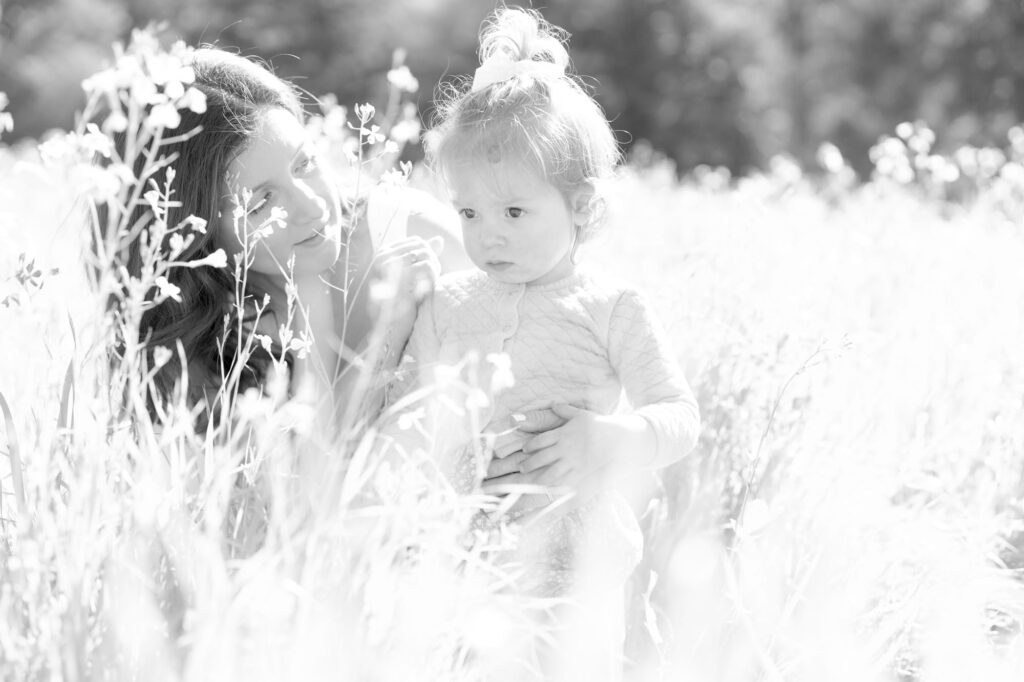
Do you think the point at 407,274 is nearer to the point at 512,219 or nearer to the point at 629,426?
the point at 512,219

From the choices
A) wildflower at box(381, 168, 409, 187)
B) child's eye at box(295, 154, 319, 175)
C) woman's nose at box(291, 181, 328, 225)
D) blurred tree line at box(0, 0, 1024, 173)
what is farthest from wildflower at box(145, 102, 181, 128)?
blurred tree line at box(0, 0, 1024, 173)

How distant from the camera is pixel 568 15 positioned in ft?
97.5

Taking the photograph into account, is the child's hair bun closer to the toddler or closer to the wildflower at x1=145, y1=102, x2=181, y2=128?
the toddler

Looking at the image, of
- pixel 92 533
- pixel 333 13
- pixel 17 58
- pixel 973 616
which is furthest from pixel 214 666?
pixel 333 13

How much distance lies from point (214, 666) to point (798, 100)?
3410cm

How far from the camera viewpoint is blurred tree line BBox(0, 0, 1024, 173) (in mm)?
25531

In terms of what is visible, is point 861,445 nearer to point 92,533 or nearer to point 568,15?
point 92,533

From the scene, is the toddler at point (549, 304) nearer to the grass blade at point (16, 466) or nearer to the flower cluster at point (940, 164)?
the grass blade at point (16, 466)

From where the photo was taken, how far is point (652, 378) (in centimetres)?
213

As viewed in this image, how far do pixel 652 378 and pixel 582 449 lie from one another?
0.22 m

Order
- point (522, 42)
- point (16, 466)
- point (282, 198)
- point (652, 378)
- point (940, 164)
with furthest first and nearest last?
1. point (940, 164)
2. point (282, 198)
3. point (522, 42)
4. point (652, 378)
5. point (16, 466)

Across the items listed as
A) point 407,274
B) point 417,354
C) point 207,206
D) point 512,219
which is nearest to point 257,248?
point 207,206

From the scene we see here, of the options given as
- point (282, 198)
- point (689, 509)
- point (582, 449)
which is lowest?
point (689, 509)

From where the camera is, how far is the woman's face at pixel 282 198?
2480mm
